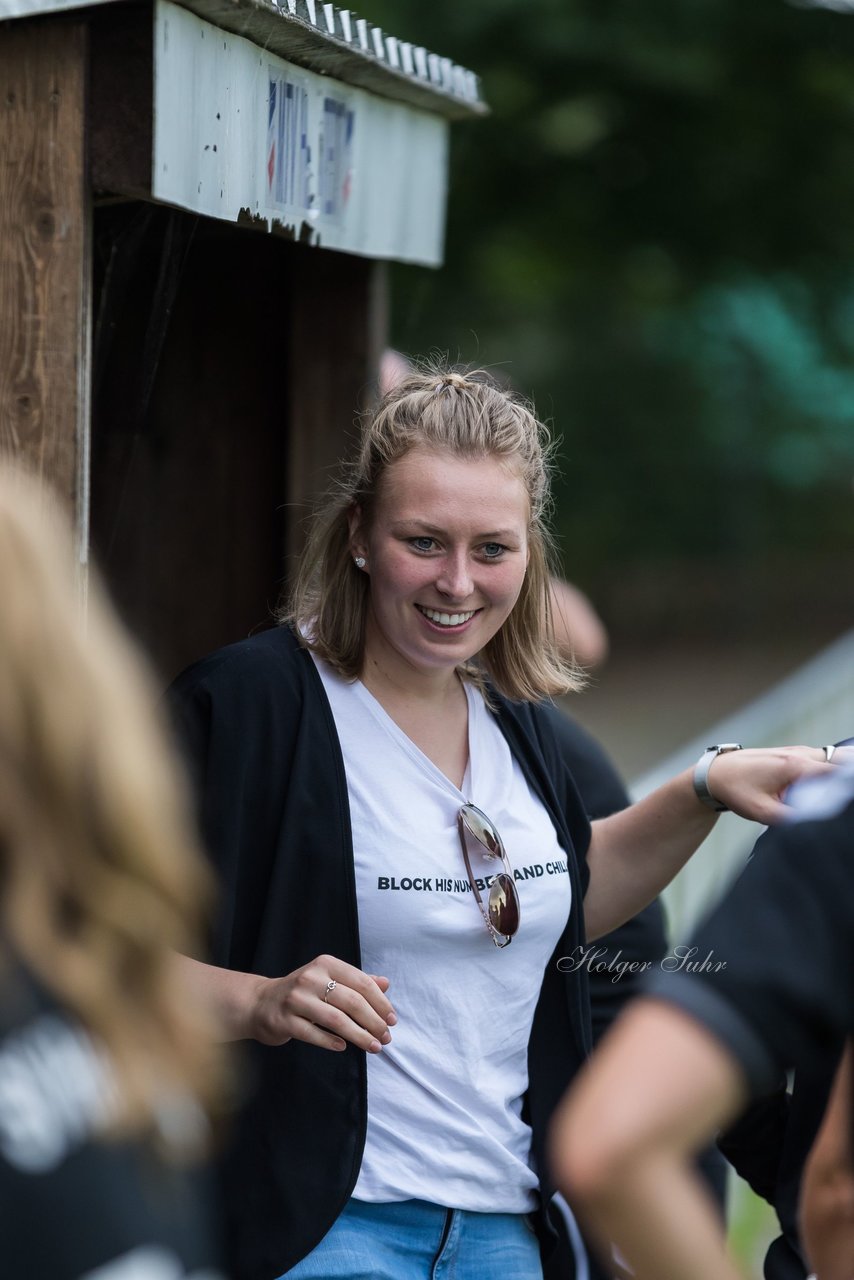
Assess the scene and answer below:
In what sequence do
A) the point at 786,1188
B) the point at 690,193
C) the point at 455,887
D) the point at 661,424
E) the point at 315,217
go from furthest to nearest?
the point at 661,424, the point at 690,193, the point at 315,217, the point at 455,887, the point at 786,1188

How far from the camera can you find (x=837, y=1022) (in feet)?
4.42

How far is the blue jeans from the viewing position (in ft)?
7.28

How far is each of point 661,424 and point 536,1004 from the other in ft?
44.9

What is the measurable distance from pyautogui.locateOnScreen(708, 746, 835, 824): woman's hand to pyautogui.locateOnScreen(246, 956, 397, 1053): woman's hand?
0.67m

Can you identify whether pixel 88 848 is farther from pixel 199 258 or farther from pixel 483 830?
pixel 199 258

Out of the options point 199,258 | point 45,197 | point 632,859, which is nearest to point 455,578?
point 632,859

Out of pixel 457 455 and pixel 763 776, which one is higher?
pixel 457 455

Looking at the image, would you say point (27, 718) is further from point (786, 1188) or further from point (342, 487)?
point (342, 487)

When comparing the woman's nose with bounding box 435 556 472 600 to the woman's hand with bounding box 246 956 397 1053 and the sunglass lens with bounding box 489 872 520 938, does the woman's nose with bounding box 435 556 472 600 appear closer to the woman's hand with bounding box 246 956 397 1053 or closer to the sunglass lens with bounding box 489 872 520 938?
the sunglass lens with bounding box 489 872 520 938

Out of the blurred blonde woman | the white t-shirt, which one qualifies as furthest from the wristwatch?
the blurred blonde woman

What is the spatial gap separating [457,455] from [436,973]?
788 mm

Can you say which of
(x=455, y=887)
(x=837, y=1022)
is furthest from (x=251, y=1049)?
(x=837, y=1022)

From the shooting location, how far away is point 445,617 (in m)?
2.49

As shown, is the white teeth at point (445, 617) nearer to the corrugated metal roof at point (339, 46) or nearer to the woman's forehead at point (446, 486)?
the woman's forehead at point (446, 486)
